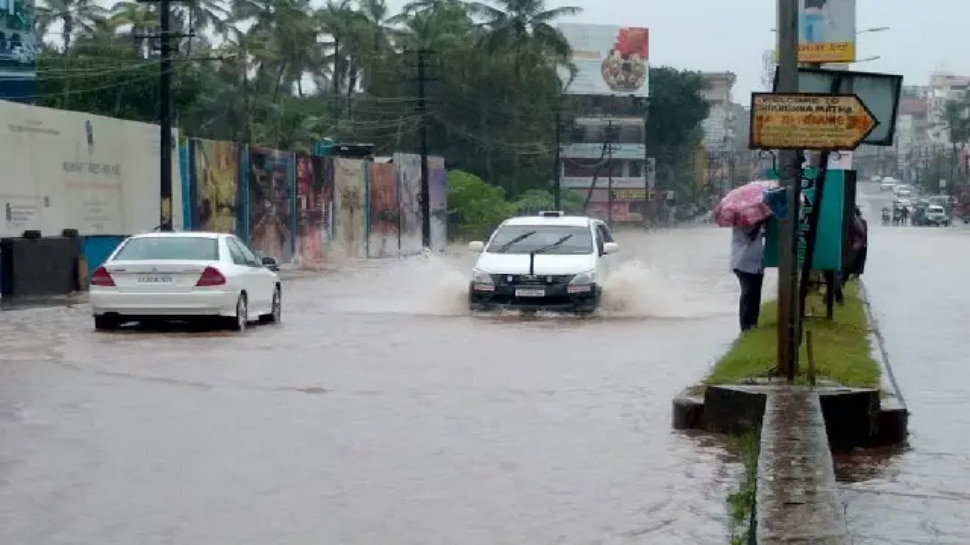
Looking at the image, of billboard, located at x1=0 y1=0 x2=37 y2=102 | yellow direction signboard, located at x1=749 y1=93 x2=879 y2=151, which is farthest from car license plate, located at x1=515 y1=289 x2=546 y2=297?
billboard, located at x1=0 y1=0 x2=37 y2=102

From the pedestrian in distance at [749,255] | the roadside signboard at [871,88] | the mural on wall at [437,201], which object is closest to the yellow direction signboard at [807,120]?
the roadside signboard at [871,88]

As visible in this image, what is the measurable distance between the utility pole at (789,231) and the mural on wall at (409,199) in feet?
183

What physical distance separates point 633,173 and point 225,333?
115046mm

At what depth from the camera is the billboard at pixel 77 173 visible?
32031 millimetres

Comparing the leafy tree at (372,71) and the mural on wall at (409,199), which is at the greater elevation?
the leafy tree at (372,71)

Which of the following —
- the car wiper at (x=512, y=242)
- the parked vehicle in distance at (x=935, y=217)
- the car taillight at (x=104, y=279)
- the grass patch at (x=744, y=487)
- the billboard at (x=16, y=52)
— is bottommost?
the parked vehicle in distance at (x=935, y=217)

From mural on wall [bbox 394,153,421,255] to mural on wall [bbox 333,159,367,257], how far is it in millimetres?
5763

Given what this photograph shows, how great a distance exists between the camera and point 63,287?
1277 inches

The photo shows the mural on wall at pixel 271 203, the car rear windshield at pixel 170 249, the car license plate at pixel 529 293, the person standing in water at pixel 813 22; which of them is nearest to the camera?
the person standing in water at pixel 813 22

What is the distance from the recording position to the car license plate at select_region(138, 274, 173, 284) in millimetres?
21359

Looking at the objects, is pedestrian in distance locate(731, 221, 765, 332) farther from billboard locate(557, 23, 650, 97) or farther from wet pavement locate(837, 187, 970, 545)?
billboard locate(557, 23, 650, 97)

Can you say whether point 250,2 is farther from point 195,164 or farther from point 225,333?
point 225,333

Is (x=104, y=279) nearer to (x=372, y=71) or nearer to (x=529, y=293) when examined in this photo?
(x=529, y=293)

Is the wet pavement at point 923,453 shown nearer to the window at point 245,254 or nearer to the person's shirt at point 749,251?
the person's shirt at point 749,251
